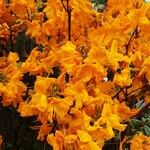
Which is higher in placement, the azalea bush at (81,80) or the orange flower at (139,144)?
the azalea bush at (81,80)

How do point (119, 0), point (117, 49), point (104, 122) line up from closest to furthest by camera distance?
point (104, 122) → point (117, 49) → point (119, 0)

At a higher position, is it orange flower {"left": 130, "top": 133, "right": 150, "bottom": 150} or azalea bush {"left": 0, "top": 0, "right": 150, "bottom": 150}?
azalea bush {"left": 0, "top": 0, "right": 150, "bottom": 150}

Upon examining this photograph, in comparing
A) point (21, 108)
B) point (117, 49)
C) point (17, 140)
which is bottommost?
point (17, 140)

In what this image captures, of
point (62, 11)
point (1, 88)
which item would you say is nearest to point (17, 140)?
point (1, 88)

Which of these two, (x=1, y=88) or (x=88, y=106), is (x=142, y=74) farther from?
(x=1, y=88)

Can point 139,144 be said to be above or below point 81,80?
below

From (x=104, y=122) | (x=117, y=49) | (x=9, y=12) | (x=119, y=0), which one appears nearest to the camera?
(x=104, y=122)

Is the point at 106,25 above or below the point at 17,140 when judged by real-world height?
above

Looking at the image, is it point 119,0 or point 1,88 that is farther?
point 119,0
